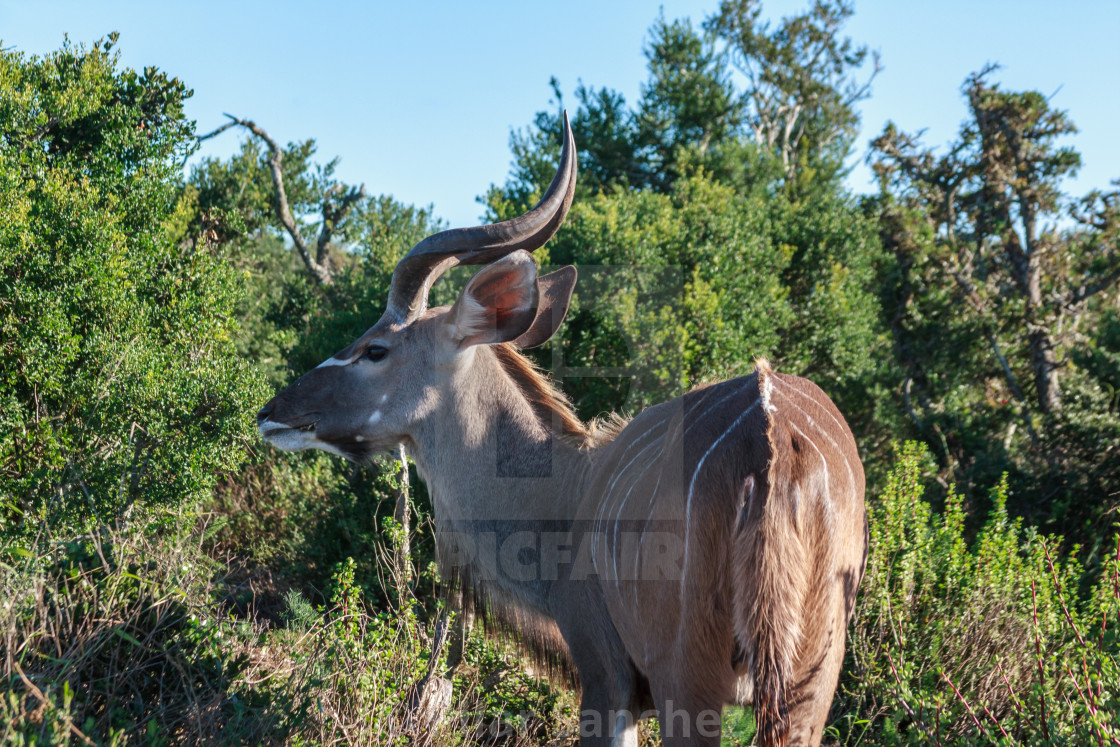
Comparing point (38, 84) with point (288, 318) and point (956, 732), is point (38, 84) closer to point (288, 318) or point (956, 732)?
point (288, 318)

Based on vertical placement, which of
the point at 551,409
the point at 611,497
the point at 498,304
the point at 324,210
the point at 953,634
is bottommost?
the point at 953,634

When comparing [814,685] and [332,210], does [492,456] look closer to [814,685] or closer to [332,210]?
[814,685]

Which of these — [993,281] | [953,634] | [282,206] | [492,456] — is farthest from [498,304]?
[282,206]

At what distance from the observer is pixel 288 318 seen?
11.3m

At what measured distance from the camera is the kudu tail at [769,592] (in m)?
2.35

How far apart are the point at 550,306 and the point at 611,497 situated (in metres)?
1.40

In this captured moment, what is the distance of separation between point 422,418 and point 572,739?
188 centimetres

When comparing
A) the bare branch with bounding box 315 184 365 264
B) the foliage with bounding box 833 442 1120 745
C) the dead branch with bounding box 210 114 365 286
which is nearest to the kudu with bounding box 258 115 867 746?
the foliage with bounding box 833 442 1120 745

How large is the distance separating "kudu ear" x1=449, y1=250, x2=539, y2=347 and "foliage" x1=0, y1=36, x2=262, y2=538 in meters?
2.24

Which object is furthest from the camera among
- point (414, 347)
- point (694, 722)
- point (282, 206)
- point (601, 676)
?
point (282, 206)

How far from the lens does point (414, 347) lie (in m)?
3.99

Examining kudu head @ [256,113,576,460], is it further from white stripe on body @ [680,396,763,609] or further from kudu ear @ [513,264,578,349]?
white stripe on body @ [680,396,763,609]

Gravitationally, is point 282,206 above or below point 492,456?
above

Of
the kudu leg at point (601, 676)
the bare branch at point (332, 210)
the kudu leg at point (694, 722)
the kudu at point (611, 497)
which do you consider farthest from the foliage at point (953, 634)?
the bare branch at point (332, 210)
